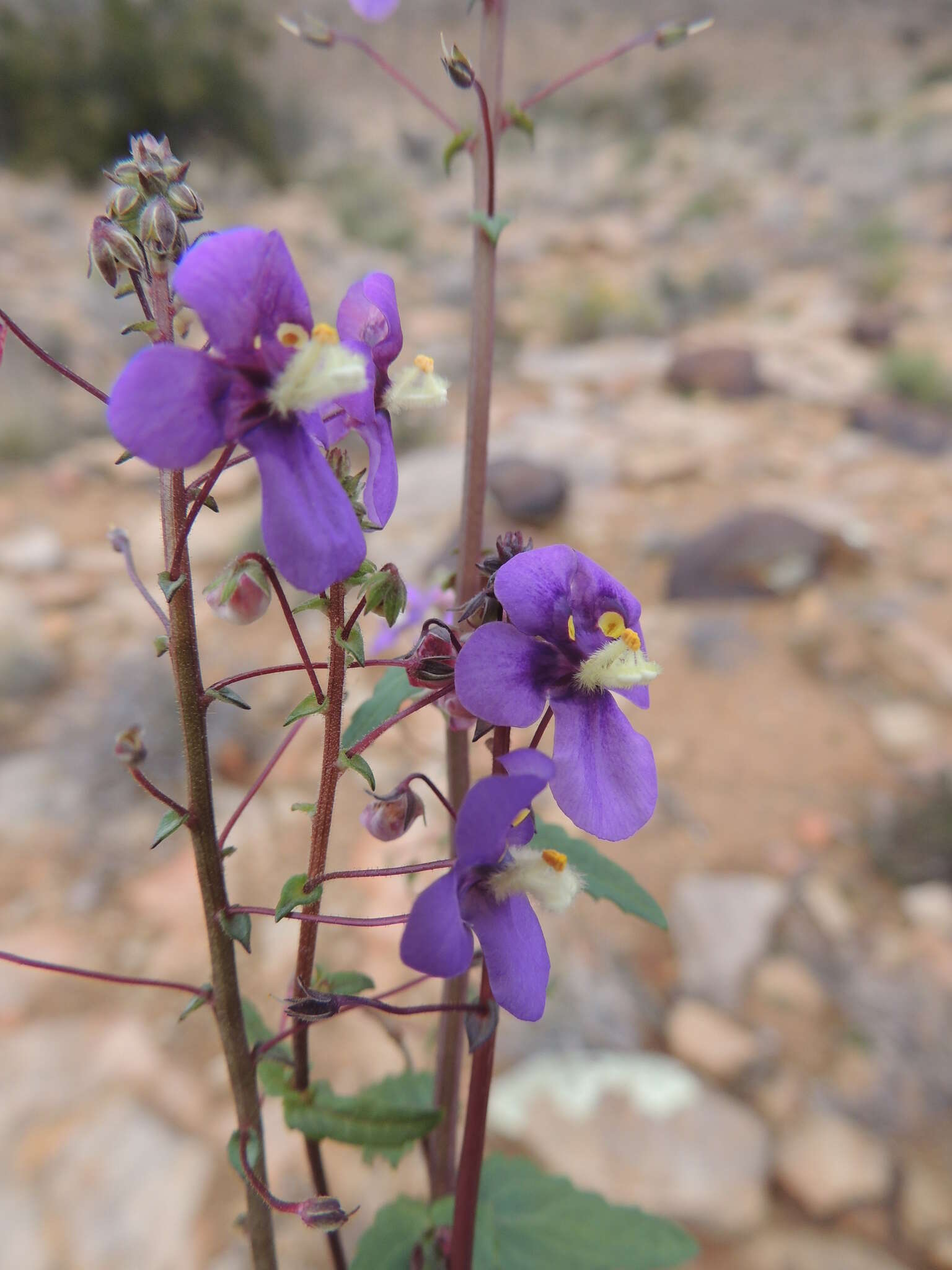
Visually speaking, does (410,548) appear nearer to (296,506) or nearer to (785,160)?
(296,506)

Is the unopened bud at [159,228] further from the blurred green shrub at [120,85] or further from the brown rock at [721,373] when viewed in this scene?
the blurred green shrub at [120,85]

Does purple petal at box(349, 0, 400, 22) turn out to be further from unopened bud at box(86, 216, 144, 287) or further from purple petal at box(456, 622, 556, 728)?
purple petal at box(456, 622, 556, 728)

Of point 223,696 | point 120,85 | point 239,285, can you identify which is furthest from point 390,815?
point 120,85

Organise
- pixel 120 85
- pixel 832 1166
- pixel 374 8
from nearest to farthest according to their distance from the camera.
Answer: pixel 374 8 < pixel 832 1166 < pixel 120 85

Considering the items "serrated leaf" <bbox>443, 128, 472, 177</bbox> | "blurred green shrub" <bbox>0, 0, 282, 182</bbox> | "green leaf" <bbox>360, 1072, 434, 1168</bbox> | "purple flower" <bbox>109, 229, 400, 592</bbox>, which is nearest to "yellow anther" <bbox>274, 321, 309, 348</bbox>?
"purple flower" <bbox>109, 229, 400, 592</bbox>

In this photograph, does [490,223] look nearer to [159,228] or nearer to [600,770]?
[159,228]

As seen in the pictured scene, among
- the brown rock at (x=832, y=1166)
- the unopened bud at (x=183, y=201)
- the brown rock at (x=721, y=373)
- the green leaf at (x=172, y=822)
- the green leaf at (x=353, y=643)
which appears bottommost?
the brown rock at (x=832, y=1166)

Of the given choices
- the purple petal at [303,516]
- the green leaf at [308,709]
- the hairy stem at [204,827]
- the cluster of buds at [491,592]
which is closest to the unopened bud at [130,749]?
the hairy stem at [204,827]
